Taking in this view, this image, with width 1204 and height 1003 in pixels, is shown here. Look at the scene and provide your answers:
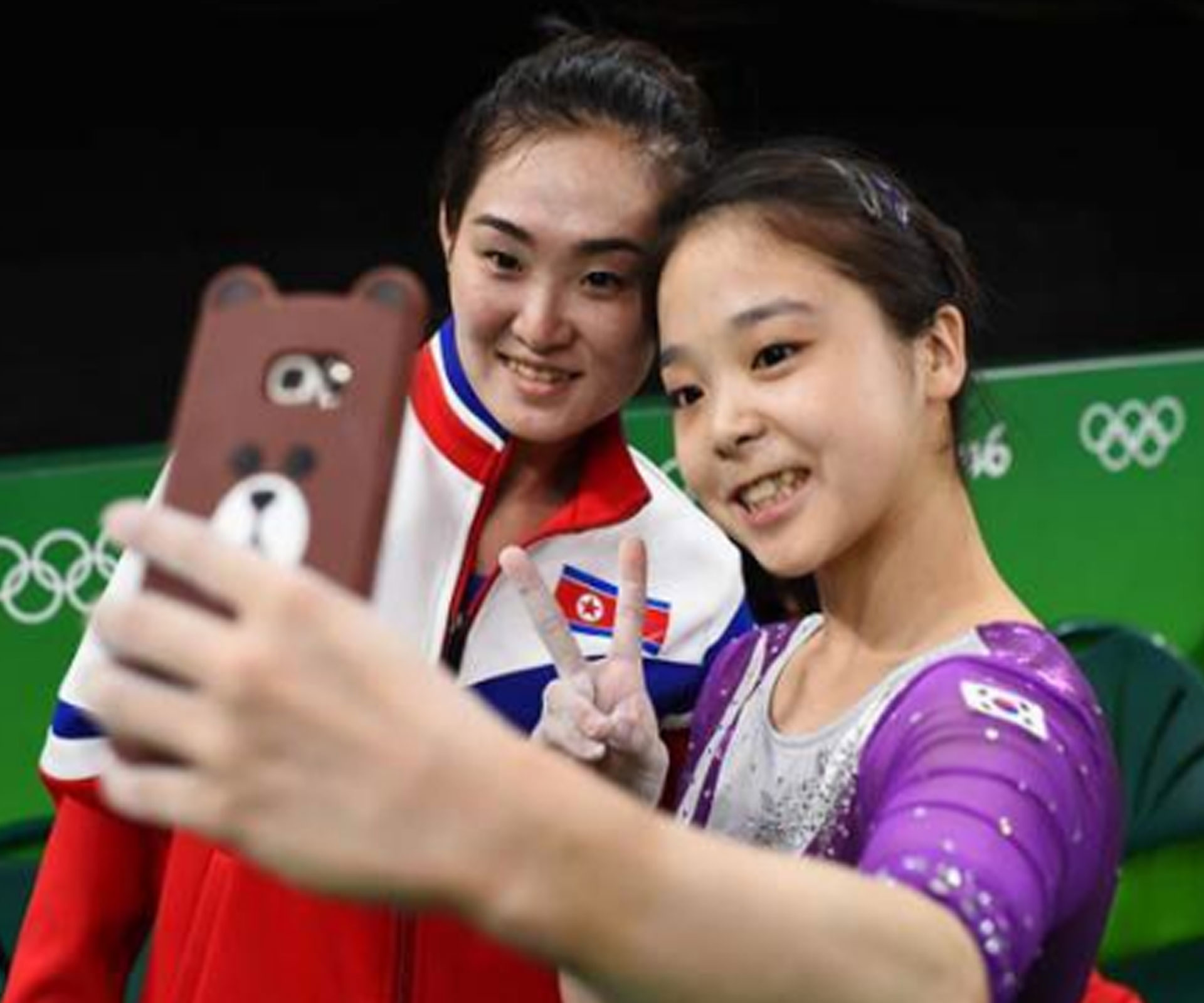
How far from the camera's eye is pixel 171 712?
24.0 inches

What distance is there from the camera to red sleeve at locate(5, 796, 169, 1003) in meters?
1.30

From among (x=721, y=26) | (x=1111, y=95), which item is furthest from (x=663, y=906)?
(x=1111, y=95)

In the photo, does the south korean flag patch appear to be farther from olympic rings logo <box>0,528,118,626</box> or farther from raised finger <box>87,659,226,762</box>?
olympic rings logo <box>0,528,118,626</box>

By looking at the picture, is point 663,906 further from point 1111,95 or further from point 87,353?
point 1111,95

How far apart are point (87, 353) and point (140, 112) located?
1.34ft

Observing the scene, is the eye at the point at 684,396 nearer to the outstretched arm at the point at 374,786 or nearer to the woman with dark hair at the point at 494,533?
the woman with dark hair at the point at 494,533

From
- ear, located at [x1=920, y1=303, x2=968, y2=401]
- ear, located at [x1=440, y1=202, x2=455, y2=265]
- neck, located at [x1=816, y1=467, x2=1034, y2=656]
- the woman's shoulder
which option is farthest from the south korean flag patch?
ear, located at [x1=440, y1=202, x2=455, y2=265]

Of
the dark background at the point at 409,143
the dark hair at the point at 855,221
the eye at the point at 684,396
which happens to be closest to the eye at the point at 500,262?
the dark hair at the point at 855,221

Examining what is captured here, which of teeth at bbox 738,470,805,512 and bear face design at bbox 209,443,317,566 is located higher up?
bear face design at bbox 209,443,317,566

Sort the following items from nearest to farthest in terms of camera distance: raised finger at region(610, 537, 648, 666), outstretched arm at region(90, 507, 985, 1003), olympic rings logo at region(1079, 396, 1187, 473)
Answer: outstretched arm at region(90, 507, 985, 1003) < raised finger at region(610, 537, 648, 666) < olympic rings logo at region(1079, 396, 1187, 473)

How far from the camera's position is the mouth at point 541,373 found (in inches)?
50.4

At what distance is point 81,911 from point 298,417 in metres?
→ 0.74

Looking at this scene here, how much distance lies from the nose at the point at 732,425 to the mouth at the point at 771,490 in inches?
0.8

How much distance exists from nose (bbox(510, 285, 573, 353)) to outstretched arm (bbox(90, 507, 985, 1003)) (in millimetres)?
627
